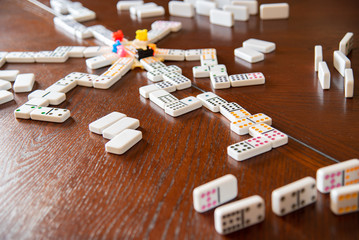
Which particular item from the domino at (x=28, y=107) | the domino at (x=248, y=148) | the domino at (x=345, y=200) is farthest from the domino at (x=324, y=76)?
the domino at (x=28, y=107)

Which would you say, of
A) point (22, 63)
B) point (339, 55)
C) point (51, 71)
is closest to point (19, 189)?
point (51, 71)

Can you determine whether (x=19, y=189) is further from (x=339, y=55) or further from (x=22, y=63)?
(x=339, y=55)

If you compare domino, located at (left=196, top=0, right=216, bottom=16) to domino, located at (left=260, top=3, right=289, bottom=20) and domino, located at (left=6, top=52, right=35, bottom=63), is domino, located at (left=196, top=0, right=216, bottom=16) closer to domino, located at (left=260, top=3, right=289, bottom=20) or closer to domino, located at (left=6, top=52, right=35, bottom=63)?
domino, located at (left=260, top=3, right=289, bottom=20)

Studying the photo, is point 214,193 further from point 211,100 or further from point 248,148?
point 211,100

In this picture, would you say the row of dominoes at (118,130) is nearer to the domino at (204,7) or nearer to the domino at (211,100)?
the domino at (211,100)

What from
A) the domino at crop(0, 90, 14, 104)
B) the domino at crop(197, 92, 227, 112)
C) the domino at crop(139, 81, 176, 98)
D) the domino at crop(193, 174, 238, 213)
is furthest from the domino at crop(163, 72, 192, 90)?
the domino at crop(193, 174, 238, 213)

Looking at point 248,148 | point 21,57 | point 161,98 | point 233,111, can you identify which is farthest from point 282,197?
point 21,57
